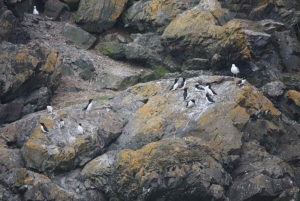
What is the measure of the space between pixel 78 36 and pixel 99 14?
1.49 meters

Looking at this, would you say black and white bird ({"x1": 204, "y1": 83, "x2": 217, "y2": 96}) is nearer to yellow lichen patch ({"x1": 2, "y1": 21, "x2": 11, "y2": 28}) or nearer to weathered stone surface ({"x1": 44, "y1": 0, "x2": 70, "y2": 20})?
yellow lichen patch ({"x1": 2, "y1": 21, "x2": 11, "y2": 28})

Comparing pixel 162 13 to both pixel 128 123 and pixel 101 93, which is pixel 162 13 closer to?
pixel 101 93

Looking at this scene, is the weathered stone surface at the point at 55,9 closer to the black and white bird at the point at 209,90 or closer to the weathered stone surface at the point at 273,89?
the weathered stone surface at the point at 273,89

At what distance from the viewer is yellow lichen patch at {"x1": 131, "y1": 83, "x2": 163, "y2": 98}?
94.8ft

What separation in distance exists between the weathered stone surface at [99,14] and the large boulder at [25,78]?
610cm

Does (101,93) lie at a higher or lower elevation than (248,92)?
lower

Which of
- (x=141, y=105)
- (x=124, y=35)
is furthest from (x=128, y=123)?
(x=124, y=35)

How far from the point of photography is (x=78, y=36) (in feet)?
123

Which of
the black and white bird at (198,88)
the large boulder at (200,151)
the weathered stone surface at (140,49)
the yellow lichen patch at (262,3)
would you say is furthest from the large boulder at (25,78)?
the yellow lichen patch at (262,3)

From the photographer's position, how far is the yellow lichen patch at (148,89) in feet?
94.8

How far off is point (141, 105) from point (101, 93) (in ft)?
16.2

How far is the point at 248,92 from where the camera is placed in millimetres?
27578

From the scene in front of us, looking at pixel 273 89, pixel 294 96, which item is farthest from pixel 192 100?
pixel 294 96

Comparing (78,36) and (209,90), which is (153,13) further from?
(209,90)
